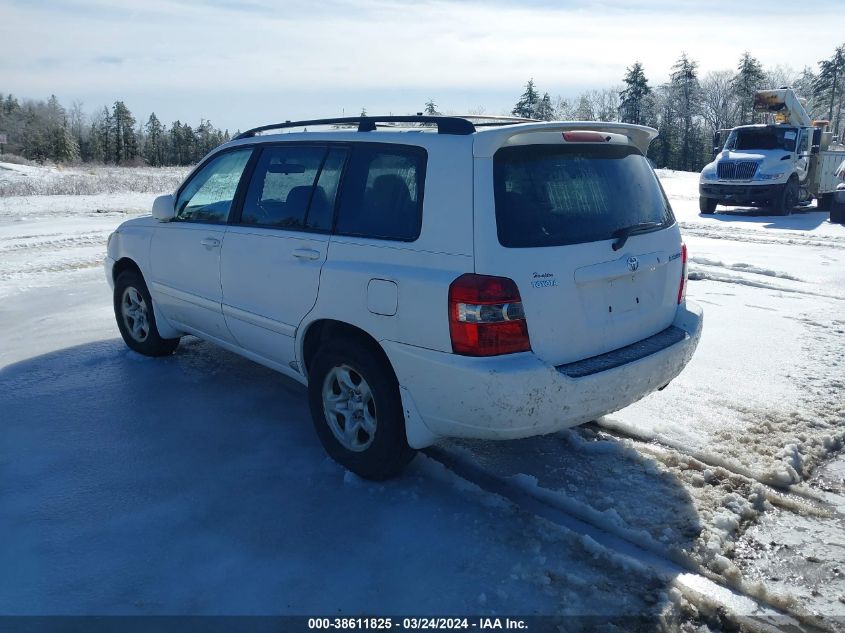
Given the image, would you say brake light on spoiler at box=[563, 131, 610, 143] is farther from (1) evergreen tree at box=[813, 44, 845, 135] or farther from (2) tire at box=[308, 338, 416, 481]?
(1) evergreen tree at box=[813, 44, 845, 135]

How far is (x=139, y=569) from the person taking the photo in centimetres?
308

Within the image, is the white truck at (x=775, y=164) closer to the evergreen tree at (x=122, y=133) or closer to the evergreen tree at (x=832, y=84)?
the evergreen tree at (x=832, y=84)

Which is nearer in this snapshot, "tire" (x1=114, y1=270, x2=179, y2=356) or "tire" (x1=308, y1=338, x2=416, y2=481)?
"tire" (x1=308, y1=338, x2=416, y2=481)

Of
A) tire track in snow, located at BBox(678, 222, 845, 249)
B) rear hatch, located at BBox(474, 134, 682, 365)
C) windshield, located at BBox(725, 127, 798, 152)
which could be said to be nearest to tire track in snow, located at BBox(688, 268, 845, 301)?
tire track in snow, located at BBox(678, 222, 845, 249)

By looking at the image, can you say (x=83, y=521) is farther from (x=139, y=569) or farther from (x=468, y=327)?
(x=468, y=327)

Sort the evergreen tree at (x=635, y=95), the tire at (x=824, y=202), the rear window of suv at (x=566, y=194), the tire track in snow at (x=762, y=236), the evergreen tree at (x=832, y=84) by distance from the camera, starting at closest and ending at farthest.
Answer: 1. the rear window of suv at (x=566, y=194)
2. the tire track in snow at (x=762, y=236)
3. the tire at (x=824, y=202)
4. the evergreen tree at (x=635, y=95)
5. the evergreen tree at (x=832, y=84)

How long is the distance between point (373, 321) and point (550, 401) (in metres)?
0.98

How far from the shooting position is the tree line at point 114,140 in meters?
89.5

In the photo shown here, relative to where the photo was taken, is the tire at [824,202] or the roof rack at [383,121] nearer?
the roof rack at [383,121]

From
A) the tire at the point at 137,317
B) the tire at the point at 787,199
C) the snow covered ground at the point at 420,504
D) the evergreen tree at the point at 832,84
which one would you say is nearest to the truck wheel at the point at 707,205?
the tire at the point at 787,199

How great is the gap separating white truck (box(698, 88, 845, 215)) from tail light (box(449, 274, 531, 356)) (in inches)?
661

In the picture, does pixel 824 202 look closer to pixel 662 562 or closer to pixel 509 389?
pixel 662 562

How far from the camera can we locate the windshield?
18594 millimetres

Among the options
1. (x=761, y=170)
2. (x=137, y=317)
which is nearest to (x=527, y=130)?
(x=137, y=317)
